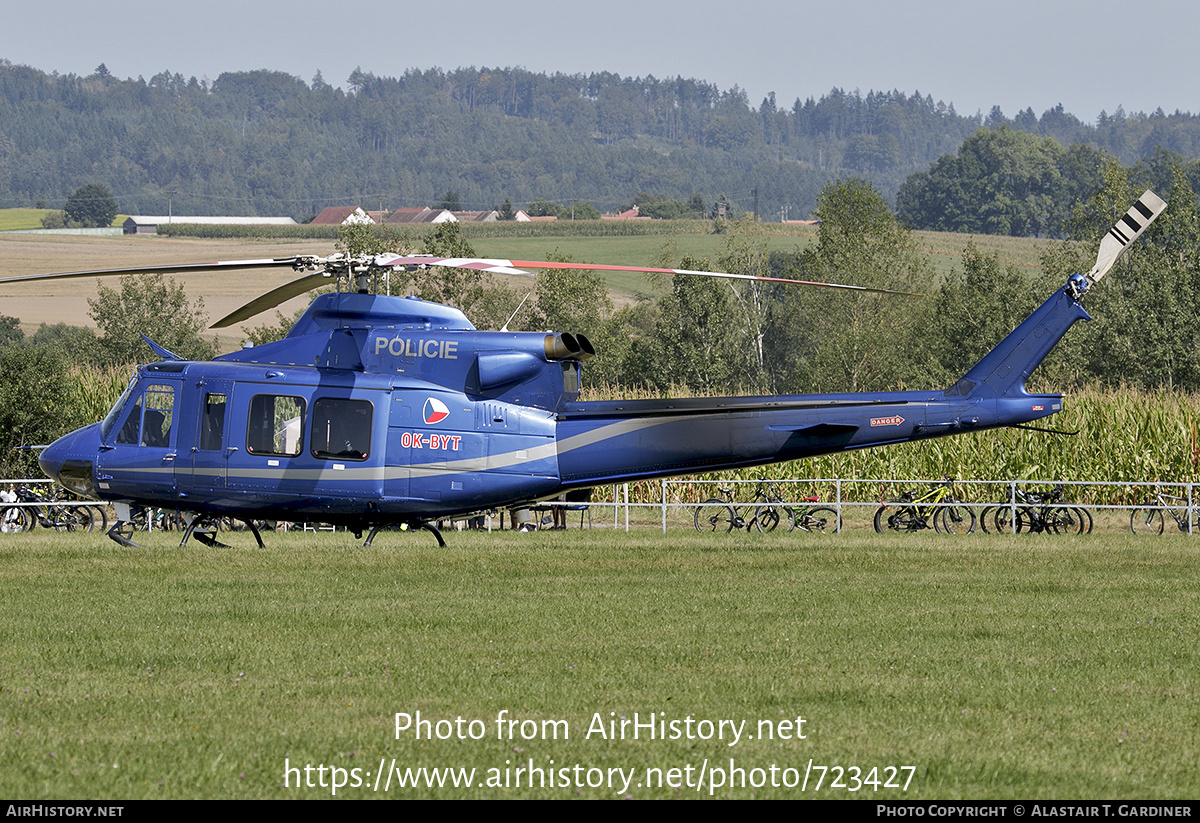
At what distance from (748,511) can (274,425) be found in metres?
14.9

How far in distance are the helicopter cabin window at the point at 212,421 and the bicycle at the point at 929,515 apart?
586 inches

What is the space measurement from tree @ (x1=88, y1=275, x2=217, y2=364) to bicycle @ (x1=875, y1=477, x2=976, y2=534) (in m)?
31.7

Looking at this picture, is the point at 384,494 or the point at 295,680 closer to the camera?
the point at 295,680

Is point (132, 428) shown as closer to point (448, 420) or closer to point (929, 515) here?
point (448, 420)

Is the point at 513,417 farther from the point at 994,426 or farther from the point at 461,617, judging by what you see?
the point at 994,426

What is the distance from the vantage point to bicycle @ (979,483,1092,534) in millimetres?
26969

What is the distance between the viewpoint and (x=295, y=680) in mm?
9570

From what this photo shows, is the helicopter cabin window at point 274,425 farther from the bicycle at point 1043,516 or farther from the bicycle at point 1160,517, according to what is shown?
the bicycle at point 1160,517

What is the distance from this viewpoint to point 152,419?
16.7 metres

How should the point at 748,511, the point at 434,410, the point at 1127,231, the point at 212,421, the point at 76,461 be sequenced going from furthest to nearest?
1. the point at 748,511
2. the point at 76,461
3. the point at 212,421
4. the point at 1127,231
5. the point at 434,410

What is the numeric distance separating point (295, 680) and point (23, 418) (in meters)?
21.7

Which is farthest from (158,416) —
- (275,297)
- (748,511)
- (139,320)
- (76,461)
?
(139,320)

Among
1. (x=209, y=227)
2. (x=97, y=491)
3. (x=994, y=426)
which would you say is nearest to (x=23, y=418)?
(x=97, y=491)

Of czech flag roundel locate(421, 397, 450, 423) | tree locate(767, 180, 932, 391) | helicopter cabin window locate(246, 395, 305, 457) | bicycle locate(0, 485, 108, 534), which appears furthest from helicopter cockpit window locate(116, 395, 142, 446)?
tree locate(767, 180, 932, 391)
